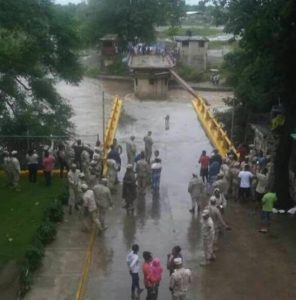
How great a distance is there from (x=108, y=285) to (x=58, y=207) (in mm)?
4751

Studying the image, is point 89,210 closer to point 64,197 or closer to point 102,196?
point 102,196

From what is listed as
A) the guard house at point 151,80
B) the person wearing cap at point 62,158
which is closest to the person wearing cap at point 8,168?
the person wearing cap at point 62,158

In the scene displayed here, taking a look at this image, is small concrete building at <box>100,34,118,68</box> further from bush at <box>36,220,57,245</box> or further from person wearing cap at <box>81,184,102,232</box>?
bush at <box>36,220,57,245</box>

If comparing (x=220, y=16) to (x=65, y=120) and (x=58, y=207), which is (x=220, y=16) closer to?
(x=58, y=207)

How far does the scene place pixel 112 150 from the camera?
21.8 m

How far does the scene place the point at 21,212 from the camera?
18609 mm

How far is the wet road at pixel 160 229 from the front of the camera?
14.6 meters

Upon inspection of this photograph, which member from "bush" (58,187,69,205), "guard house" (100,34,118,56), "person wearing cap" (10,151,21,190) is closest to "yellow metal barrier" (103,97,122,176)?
"bush" (58,187,69,205)

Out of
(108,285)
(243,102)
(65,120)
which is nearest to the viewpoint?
(108,285)

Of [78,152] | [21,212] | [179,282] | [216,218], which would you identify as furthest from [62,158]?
[179,282]

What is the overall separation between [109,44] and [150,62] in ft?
45.1

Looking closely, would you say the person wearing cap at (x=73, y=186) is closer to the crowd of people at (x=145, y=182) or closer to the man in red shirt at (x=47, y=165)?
the crowd of people at (x=145, y=182)

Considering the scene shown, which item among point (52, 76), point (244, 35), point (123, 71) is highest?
point (244, 35)

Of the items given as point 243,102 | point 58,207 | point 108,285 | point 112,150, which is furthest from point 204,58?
point 108,285
